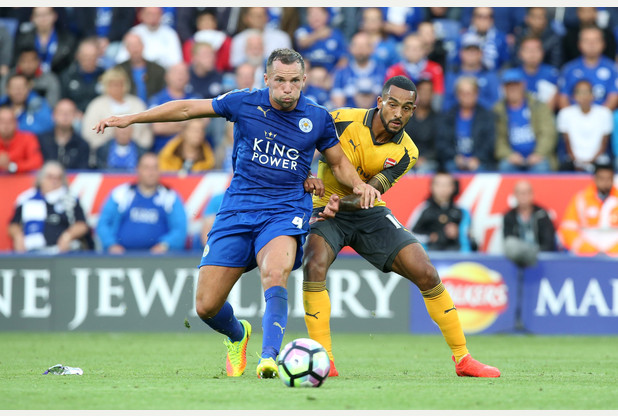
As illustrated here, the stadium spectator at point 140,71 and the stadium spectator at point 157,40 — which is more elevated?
the stadium spectator at point 157,40

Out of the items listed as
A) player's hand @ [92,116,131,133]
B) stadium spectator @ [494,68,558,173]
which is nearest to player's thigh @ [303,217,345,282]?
player's hand @ [92,116,131,133]

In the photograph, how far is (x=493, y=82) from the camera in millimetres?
15344

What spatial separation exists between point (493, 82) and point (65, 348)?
7.87 meters

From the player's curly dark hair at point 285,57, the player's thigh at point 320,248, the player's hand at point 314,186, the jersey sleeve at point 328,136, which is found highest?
the player's curly dark hair at point 285,57

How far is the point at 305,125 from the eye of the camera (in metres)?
7.52

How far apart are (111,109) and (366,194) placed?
322 inches

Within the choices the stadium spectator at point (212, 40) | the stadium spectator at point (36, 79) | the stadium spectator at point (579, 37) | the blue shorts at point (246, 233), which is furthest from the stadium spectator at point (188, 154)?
the blue shorts at point (246, 233)

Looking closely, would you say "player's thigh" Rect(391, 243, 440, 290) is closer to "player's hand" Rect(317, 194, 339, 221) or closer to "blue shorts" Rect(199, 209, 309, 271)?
"player's hand" Rect(317, 194, 339, 221)

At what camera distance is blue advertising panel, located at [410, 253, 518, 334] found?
13070 mm

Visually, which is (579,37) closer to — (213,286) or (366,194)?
(366,194)

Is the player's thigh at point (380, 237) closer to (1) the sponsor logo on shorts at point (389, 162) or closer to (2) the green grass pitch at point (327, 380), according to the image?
(1) the sponsor logo on shorts at point (389, 162)

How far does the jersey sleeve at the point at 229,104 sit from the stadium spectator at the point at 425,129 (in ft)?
22.9

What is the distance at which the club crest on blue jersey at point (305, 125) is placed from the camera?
7.52 metres

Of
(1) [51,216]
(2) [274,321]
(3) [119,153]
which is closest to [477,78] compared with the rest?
(3) [119,153]
